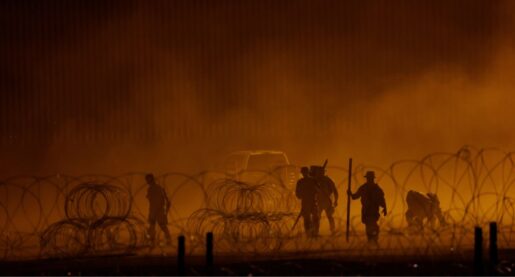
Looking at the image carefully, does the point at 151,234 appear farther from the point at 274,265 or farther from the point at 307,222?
the point at 274,265

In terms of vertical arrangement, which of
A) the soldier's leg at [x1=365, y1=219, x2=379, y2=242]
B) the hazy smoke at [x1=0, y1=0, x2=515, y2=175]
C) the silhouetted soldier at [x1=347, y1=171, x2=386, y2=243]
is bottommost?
the soldier's leg at [x1=365, y1=219, x2=379, y2=242]

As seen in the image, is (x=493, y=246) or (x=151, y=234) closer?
(x=493, y=246)

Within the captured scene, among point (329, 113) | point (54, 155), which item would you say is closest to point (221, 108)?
point (329, 113)

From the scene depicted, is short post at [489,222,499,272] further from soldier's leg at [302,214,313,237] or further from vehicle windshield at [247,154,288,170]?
vehicle windshield at [247,154,288,170]

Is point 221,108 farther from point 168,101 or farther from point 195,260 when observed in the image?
point 195,260

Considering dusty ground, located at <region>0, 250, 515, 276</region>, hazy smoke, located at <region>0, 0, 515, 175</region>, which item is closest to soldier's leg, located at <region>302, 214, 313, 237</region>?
dusty ground, located at <region>0, 250, 515, 276</region>

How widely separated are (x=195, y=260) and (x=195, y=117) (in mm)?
16240

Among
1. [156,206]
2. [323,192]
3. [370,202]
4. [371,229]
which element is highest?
[323,192]

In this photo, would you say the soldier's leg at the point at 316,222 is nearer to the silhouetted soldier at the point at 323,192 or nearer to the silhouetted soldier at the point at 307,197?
the silhouetted soldier at the point at 307,197

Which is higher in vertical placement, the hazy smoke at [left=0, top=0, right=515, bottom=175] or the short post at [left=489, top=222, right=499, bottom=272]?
the hazy smoke at [left=0, top=0, right=515, bottom=175]

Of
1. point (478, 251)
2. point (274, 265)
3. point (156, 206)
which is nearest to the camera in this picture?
point (478, 251)

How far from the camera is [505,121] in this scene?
96.9ft

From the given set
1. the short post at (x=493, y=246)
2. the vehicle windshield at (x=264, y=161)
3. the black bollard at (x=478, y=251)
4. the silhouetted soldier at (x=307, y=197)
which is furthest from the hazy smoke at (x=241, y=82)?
the black bollard at (x=478, y=251)

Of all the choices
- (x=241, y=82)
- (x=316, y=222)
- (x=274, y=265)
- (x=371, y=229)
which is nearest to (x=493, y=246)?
(x=274, y=265)
